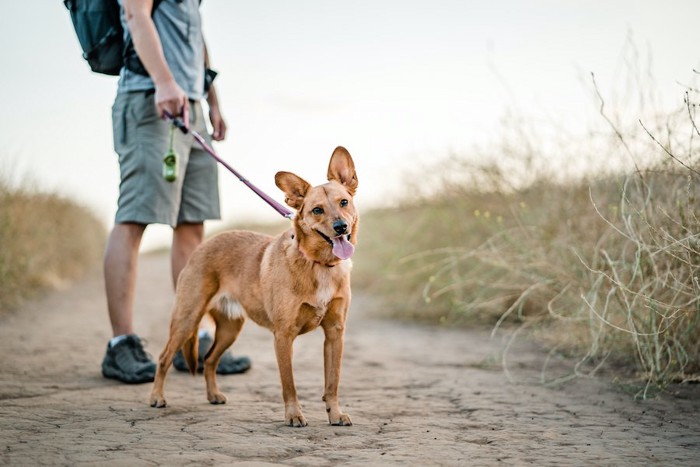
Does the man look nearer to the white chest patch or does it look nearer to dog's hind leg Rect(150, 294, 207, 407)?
dog's hind leg Rect(150, 294, 207, 407)

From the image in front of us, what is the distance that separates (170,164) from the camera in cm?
427

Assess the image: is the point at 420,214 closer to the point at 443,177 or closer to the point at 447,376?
the point at 443,177

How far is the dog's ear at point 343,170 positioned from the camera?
364 centimetres

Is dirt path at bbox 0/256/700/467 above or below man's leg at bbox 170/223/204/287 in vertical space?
below

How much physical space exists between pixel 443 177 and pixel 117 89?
4.02 meters

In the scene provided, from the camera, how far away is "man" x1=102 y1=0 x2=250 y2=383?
13.8 feet

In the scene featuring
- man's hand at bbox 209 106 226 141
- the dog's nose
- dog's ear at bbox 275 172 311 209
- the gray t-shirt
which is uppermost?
the gray t-shirt

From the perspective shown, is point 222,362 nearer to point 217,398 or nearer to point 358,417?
point 217,398

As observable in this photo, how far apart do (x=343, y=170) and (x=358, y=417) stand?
129cm

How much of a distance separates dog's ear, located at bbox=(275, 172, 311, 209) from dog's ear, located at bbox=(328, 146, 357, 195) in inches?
6.9

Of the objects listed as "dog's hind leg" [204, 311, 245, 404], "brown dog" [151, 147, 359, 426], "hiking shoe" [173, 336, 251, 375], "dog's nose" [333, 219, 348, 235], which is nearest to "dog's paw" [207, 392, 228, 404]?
"brown dog" [151, 147, 359, 426]

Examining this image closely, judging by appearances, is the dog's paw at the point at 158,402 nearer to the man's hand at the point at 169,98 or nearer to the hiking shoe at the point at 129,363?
the hiking shoe at the point at 129,363

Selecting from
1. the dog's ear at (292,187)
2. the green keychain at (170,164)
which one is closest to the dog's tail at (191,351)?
the green keychain at (170,164)

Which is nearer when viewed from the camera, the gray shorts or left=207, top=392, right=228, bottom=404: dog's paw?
left=207, top=392, right=228, bottom=404: dog's paw
